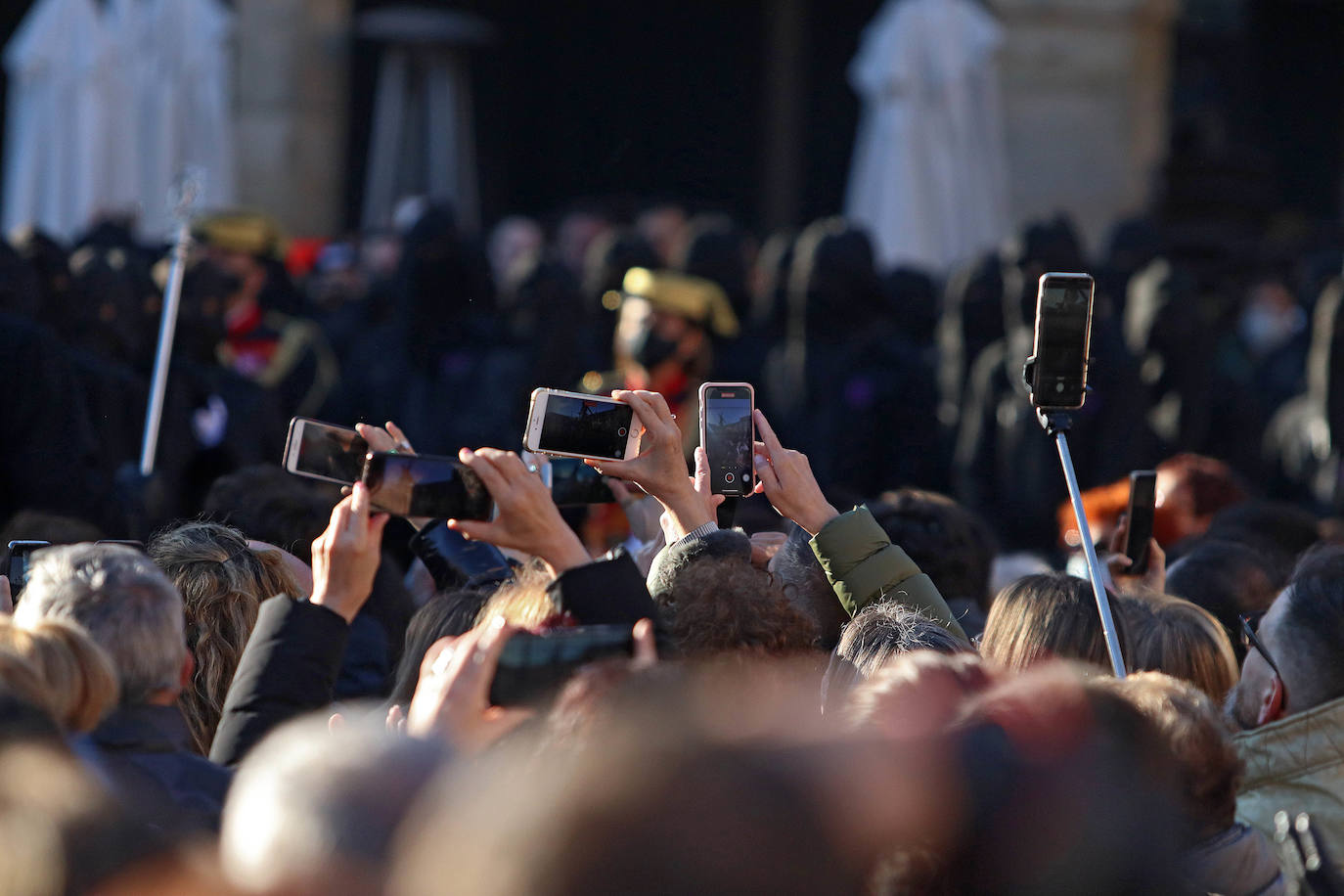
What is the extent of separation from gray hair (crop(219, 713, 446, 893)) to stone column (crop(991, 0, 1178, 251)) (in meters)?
10.6

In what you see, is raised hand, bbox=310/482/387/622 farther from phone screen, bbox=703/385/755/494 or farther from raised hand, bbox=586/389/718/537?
phone screen, bbox=703/385/755/494

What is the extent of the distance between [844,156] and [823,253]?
20.2ft

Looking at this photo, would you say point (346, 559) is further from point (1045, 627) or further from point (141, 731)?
point (1045, 627)

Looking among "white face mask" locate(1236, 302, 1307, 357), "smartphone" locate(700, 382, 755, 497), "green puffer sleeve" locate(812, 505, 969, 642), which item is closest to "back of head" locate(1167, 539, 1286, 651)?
"green puffer sleeve" locate(812, 505, 969, 642)

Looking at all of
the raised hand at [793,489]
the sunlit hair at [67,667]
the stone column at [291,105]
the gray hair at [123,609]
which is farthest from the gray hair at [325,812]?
the stone column at [291,105]

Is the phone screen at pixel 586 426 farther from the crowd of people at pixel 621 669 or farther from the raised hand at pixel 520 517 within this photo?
the raised hand at pixel 520 517

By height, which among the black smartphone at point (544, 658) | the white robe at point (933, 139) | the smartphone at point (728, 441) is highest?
the white robe at point (933, 139)

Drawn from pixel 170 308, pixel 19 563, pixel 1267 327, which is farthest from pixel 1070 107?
pixel 19 563

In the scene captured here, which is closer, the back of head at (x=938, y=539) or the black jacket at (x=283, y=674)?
the black jacket at (x=283, y=674)

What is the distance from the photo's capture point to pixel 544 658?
88.8 inches

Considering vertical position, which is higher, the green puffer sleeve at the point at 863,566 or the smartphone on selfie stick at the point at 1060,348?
the smartphone on selfie stick at the point at 1060,348

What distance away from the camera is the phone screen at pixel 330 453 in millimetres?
3277

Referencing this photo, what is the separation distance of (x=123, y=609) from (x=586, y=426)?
3.07 ft

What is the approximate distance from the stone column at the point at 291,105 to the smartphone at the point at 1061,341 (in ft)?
31.3
